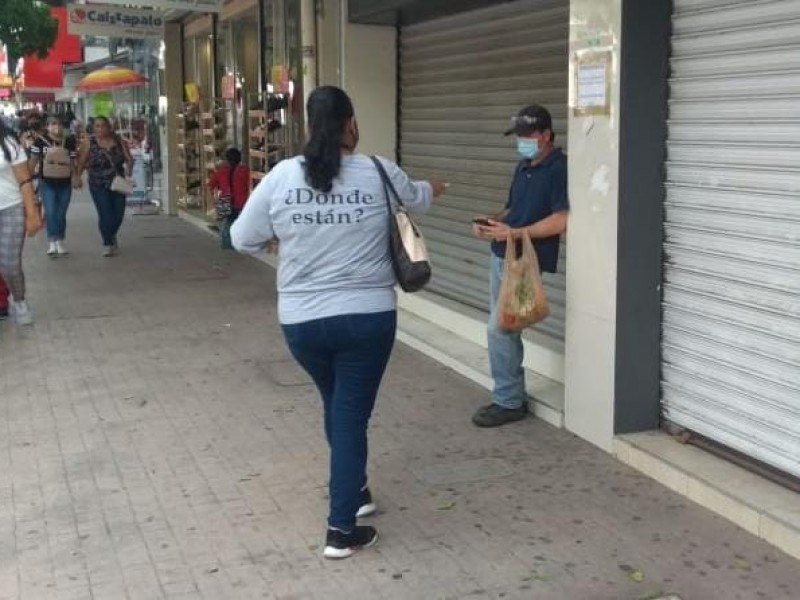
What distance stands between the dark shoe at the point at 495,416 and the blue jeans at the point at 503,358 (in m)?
0.03

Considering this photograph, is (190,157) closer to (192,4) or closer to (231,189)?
(192,4)

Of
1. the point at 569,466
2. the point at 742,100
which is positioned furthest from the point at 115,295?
the point at 742,100

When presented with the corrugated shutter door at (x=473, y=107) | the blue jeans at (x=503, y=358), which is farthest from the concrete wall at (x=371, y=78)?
the blue jeans at (x=503, y=358)

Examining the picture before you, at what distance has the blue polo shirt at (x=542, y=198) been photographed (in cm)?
538

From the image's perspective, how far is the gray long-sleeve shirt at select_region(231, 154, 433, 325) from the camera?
12.6 ft

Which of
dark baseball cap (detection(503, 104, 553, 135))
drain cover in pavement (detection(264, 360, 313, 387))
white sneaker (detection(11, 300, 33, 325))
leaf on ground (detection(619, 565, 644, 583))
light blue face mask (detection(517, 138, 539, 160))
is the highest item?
dark baseball cap (detection(503, 104, 553, 135))

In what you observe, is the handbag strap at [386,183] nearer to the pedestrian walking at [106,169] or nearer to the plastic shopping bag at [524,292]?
the plastic shopping bag at [524,292]

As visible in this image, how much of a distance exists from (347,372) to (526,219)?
1.84m

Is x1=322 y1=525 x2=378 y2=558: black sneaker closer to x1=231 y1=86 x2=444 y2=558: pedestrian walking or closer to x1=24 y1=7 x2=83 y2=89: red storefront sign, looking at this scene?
x1=231 y1=86 x2=444 y2=558: pedestrian walking

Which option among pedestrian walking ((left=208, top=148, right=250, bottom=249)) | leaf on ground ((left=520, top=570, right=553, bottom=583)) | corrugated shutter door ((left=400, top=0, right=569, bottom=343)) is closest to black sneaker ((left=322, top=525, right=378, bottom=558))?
leaf on ground ((left=520, top=570, right=553, bottom=583))

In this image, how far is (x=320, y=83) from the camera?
30.8 feet

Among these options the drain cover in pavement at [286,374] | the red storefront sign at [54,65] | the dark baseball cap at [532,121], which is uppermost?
the red storefront sign at [54,65]

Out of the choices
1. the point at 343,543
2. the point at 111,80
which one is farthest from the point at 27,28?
the point at 343,543

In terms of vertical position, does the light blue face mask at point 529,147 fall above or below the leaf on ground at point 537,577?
→ above
